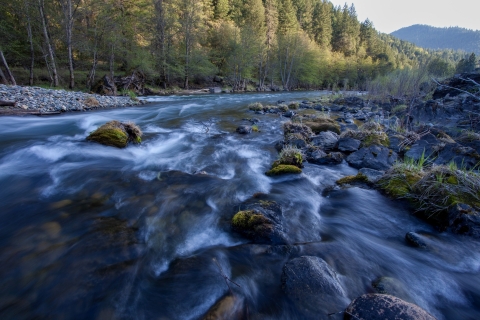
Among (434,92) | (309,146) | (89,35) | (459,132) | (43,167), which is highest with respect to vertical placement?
(89,35)

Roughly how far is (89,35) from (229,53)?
24.6 metres

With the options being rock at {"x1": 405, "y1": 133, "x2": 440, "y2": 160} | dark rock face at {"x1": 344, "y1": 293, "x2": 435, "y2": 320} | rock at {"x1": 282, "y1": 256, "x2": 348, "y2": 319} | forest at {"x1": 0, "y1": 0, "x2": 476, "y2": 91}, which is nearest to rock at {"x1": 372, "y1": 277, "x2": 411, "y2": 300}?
rock at {"x1": 282, "y1": 256, "x2": 348, "y2": 319}

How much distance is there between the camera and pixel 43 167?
579cm

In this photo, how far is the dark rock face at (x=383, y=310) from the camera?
1.87 m

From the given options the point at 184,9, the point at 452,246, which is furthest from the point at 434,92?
the point at 184,9

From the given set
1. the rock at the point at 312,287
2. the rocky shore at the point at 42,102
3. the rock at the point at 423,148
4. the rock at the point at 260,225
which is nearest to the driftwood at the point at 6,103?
the rocky shore at the point at 42,102

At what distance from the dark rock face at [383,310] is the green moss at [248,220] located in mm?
1568

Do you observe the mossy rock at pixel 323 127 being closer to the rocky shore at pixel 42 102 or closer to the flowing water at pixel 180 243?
the flowing water at pixel 180 243

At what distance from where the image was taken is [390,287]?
2.65 metres

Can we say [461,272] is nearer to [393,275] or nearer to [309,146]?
[393,275]

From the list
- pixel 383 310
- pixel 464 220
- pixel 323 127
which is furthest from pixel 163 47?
pixel 383 310

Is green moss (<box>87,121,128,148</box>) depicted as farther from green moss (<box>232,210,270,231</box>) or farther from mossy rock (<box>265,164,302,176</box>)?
green moss (<box>232,210,270,231</box>)

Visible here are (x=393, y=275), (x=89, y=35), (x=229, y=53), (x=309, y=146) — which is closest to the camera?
(x=393, y=275)

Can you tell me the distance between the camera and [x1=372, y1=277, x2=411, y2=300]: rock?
2561 millimetres
